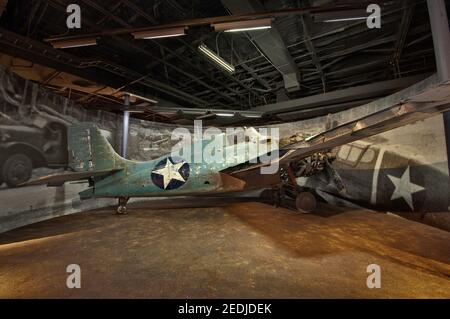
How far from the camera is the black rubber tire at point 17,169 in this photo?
5520 millimetres

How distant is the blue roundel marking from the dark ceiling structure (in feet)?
11.8

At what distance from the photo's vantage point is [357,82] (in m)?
8.93

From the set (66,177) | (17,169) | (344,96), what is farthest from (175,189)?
(344,96)

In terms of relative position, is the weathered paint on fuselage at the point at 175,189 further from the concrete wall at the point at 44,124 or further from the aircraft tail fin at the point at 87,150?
the concrete wall at the point at 44,124

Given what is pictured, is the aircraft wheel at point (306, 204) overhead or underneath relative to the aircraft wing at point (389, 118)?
underneath

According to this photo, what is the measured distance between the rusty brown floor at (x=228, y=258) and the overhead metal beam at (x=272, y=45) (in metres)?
5.36

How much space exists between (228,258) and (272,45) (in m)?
6.19

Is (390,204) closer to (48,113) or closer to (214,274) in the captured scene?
(214,274)

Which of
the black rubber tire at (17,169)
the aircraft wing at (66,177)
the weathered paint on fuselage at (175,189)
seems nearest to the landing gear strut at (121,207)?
the weathered paint on fuselage at (175,189)

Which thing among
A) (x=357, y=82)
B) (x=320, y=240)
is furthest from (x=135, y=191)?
(x=357, y=82)

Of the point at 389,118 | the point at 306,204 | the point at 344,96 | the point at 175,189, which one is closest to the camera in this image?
the point at 389,118

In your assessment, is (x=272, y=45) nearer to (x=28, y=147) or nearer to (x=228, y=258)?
(x=228, y=258)

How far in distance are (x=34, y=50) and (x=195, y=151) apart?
5313 mm

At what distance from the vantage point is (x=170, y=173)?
658 cm
